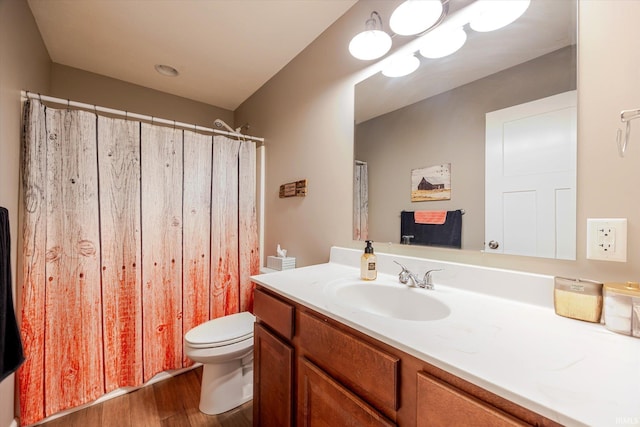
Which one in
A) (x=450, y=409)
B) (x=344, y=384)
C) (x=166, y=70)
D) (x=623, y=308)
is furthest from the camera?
(x=166, y=70)

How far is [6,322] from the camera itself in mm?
1047

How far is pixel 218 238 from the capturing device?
1.97 m

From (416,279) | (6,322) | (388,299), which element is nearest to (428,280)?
(416,279)

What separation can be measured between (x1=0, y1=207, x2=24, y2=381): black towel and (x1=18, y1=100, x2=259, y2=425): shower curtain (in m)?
0.41

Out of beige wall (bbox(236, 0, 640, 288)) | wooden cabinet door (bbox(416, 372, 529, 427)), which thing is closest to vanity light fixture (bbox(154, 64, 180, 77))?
beige wall (bbox(236, 0, 640, 288))

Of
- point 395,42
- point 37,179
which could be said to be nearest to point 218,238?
point 37,179

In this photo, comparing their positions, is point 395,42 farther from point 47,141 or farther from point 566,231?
point 47,141

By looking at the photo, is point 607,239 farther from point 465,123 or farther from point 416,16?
point 416,16

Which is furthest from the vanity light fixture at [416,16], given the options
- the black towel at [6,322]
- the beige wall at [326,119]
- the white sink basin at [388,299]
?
the black towel at [6,322]

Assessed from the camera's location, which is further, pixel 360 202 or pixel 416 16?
pixel 360 202

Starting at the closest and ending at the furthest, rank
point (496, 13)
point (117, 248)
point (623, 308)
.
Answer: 1. point (623, 308)
2. point (496, 13)
3. point (117, 248)

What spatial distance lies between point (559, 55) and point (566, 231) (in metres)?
0.56

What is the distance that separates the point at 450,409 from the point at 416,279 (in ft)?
1.89

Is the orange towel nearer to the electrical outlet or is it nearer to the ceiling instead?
the electrical outlet
